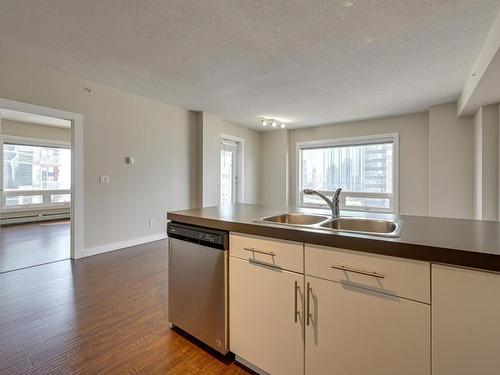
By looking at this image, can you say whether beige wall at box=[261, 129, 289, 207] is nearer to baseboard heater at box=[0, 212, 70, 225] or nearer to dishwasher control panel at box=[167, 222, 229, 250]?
dishwasher control panel at box=[167, 222, 229, 250]

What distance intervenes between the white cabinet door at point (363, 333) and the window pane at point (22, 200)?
765cm

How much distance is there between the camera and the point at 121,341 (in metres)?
1.72

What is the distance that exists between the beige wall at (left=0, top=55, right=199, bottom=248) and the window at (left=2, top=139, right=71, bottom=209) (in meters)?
4.12

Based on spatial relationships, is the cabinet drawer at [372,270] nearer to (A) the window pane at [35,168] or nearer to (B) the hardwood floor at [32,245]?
(B) the hardwood floor at [32,245]

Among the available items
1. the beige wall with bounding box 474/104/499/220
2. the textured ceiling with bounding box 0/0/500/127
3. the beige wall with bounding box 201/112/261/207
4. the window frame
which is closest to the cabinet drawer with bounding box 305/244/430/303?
the textured ceiling with bounding box 0/0/500/127

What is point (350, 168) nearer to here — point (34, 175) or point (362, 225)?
point (362, 225)

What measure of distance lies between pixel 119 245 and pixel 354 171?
482 cm

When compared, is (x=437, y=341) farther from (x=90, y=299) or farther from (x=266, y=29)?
(x=90, y=299)

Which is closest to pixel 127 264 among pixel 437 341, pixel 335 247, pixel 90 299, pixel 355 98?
pixel 90 299

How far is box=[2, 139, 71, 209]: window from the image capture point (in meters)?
6.00

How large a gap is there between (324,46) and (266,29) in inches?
25.6

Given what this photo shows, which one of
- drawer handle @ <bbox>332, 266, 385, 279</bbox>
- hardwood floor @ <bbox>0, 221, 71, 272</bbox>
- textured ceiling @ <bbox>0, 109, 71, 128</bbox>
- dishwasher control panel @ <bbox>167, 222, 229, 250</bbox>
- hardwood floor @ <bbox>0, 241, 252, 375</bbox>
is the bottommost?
hardwood floor @ <bbox>0, 241, 252, 375</bbox>

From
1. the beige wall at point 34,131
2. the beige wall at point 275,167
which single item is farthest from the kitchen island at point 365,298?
the beige wall at point 34,131

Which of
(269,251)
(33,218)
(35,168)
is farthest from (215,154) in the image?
(33,218)
